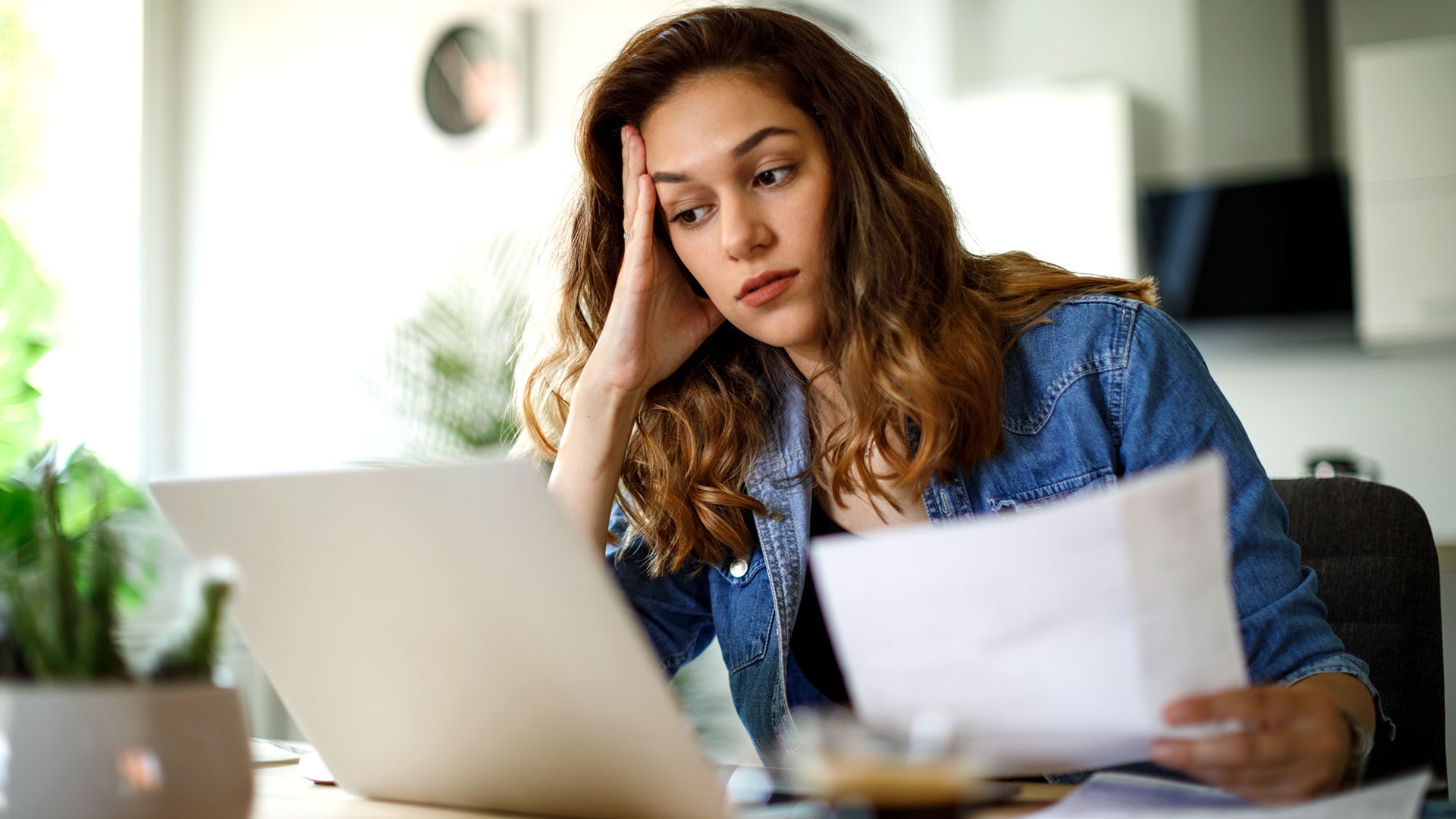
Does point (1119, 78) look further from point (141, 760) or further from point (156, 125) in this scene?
point (141, 760)

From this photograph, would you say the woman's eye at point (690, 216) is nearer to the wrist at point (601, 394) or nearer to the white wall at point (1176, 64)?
the wrist at point (601, 394)

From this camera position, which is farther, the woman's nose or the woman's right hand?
the woman's right hand

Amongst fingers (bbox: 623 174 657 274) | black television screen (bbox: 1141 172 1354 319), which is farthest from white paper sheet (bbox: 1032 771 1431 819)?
black television screen (bbox: 1141 172 1354 319)

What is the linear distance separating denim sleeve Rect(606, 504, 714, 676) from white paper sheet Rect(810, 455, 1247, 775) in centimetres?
71

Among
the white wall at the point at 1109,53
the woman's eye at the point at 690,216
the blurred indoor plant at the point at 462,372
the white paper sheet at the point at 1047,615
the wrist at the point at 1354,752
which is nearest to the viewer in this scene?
the white paper sheet at the point at 1047,615

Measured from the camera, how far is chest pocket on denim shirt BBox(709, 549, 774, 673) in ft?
3.75

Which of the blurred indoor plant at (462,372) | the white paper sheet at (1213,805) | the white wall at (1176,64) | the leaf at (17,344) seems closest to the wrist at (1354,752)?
the white paper sheet at (1213,805)

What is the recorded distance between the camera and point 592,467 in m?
1.17

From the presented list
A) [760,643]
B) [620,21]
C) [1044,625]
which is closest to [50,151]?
[620,21]

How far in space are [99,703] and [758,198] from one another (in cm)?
76

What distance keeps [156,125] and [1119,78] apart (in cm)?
294

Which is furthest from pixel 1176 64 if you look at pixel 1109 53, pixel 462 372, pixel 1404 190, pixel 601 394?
pixel 601 394

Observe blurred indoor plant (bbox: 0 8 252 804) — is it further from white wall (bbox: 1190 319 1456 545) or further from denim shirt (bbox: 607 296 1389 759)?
white wall (bbox: 1190 319 1456 545)

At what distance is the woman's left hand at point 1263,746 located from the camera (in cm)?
54
